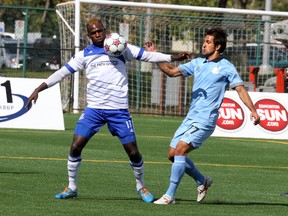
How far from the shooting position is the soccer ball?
1191 centimetres

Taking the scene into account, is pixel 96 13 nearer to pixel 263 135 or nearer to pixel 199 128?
pixel 263 135

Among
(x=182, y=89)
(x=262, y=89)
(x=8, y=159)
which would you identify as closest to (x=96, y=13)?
(x=182, y=89)

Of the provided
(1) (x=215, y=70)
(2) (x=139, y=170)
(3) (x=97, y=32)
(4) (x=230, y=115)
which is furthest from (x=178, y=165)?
(4) (x=230, y=115)

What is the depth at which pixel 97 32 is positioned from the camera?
39.8 ft

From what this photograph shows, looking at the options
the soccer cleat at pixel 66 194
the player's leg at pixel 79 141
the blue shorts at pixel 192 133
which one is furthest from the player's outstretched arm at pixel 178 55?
the soccer cleat at pixel 66 194

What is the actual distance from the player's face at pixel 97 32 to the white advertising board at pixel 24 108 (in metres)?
11.1

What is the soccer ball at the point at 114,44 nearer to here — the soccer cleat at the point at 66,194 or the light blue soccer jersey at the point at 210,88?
the light blue soccer jersey at the point at 210,88

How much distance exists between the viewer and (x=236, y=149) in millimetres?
21047

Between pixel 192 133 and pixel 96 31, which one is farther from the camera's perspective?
pixel 96 31

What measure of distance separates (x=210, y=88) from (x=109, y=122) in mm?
1275

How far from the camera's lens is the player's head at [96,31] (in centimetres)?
1208

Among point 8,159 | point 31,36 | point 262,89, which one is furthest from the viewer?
point 31,36

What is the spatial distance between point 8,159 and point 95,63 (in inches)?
206

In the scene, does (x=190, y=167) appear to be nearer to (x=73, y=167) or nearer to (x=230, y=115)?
(x=73, y=167)
